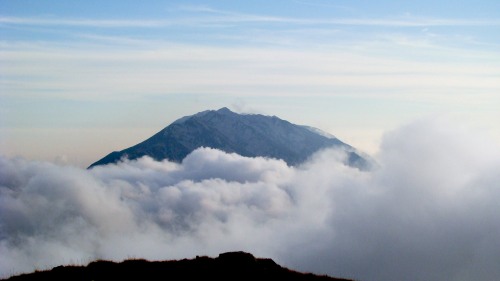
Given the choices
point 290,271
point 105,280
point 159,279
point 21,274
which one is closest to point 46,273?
point 21,274

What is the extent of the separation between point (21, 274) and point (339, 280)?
95.2ft

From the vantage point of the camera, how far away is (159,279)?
45.7 m

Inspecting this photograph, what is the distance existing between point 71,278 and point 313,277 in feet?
70.6

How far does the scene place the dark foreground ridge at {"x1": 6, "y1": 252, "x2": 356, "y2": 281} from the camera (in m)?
46.1

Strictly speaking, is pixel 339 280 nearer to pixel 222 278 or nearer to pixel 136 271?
pixel 222 278

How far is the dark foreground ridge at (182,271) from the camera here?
4612 cm

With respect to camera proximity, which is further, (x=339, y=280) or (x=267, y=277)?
(x=339, y=280)

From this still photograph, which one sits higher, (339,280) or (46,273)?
(339,280)

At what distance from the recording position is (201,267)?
47.9 metres

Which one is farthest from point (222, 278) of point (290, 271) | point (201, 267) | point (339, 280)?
point (339, 280)

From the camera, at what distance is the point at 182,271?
4744cm

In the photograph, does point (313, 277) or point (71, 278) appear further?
point (313, 277)

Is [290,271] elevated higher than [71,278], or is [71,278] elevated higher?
[290,271]

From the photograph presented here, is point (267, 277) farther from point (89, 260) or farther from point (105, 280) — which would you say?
point (89, 260)
